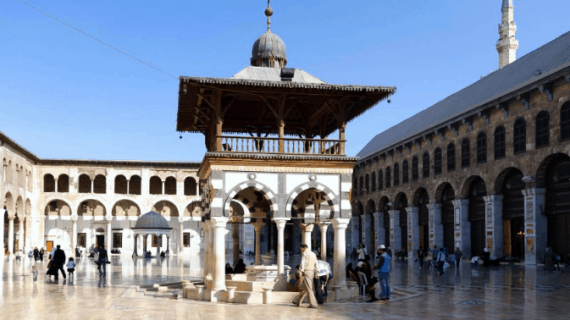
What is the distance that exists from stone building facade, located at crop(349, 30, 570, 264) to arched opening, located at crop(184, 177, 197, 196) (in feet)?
72.0

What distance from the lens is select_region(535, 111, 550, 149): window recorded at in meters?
26.5

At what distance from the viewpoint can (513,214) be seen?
29812 millimetres

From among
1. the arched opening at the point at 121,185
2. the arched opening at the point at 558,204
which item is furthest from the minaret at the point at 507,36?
the arched opening at the point at 121,185

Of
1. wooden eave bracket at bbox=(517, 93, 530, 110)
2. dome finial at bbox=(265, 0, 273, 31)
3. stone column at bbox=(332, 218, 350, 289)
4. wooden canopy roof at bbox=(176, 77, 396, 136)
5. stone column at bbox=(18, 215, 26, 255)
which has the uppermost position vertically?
dome finial at bbox=(265, 0, 273, 31)

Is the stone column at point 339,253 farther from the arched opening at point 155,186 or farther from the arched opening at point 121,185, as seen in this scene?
the arched opening at point 121,185

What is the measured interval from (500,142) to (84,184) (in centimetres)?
4109

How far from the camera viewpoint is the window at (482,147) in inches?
1242

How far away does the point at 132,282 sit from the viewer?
2211cm

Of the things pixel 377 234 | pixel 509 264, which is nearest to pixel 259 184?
pixel 509 264

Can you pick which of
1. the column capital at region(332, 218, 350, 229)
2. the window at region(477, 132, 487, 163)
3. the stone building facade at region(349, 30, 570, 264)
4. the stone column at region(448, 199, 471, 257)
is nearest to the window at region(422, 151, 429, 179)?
the stone building facade at region(349, 30, 570, 264)

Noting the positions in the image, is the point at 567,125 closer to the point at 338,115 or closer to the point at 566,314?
the point at 338,115

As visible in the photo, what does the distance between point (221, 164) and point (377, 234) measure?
32.7 metres

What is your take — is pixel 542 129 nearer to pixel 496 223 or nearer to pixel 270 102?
pixel 496 223

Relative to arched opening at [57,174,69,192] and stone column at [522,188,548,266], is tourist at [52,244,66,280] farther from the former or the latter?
arched opening at [57,174,69,192]
